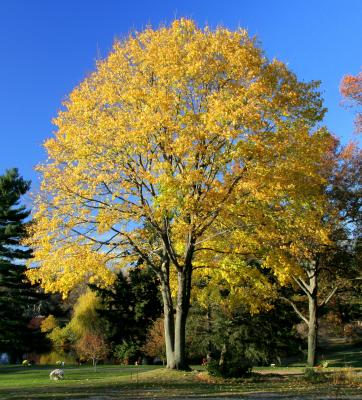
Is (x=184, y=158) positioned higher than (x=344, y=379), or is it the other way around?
(x=184, y=158)

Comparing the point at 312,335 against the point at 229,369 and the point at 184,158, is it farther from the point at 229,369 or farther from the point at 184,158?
the point at 184,158

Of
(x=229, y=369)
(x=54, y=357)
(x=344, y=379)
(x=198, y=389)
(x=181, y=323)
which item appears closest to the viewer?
(x=198, y=389)

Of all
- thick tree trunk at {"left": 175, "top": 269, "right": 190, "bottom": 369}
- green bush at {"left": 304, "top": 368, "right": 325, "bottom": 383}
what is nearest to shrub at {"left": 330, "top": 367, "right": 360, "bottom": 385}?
green bush at {"left": 304, "top": 368, "right": 325, "bottom": 383}

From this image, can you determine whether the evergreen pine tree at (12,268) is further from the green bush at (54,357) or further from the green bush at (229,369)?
the green bush at (229,369)

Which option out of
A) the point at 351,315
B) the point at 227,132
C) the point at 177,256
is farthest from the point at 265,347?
the point at 227,132

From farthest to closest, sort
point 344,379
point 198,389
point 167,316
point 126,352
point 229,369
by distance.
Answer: point 126,352 < point 167,316 < point 229,369 < point 344,379 < point 198,389

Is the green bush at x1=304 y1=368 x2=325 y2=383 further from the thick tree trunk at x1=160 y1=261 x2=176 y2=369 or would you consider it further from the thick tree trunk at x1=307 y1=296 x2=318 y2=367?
the thick tree trunk at x1=307 y1=296 x2=318 y2=367

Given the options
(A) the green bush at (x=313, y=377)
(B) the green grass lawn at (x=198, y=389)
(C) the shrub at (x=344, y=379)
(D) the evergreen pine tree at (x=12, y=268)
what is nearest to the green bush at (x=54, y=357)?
(D) the evergreen pine tree at (x=12, y=268)

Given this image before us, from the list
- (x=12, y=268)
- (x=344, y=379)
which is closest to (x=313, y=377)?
(x=344, y=379)

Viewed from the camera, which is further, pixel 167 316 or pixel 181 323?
pixel 167 316

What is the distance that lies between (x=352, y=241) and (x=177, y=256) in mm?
11116

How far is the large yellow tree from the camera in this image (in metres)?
14.5

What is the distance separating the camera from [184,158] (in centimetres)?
1502

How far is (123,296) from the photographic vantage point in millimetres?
41344
